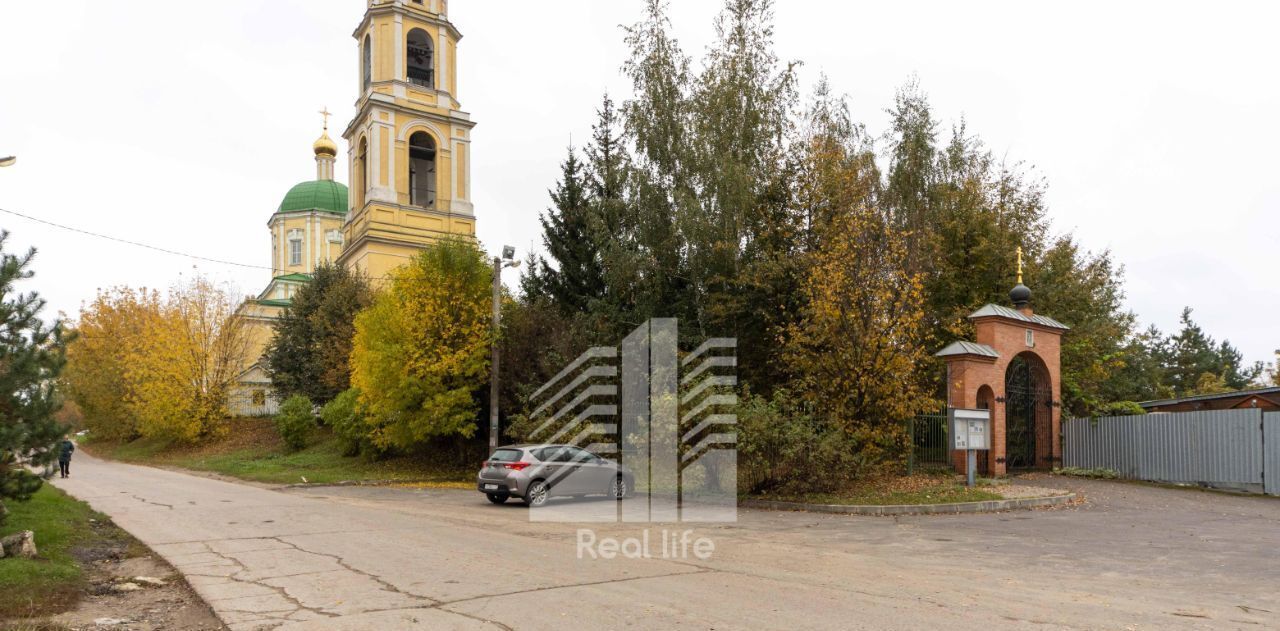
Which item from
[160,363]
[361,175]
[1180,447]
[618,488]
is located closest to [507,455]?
[618,488]

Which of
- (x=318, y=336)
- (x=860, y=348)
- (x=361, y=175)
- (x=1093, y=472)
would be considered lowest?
(x=1093, y=472)

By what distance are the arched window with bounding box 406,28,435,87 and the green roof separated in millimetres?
23429

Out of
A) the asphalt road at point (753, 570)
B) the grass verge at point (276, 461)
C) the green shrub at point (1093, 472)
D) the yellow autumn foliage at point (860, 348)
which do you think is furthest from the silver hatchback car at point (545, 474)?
the green shrub at point (1093, 472)

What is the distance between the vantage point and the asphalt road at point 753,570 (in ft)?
24.5

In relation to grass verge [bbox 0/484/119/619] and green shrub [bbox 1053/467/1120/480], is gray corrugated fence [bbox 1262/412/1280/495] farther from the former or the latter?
grass verge [bbox 0/484/119/619]

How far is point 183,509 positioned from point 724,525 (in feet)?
38.0

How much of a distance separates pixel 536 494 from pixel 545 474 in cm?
47

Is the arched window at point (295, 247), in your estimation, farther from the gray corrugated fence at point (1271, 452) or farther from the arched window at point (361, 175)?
the gray corrugated fence at point (1271, 452)

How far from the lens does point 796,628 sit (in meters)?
6.95

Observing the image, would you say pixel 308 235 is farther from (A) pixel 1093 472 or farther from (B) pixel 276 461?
(A) pixel 1093 472

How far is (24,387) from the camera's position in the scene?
35.2 feet

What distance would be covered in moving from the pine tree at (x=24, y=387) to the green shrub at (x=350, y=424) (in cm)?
1851

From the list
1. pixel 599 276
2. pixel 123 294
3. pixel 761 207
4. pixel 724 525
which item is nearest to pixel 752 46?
pixel 761 207

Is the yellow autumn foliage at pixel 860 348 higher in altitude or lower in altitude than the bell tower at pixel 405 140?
lower
